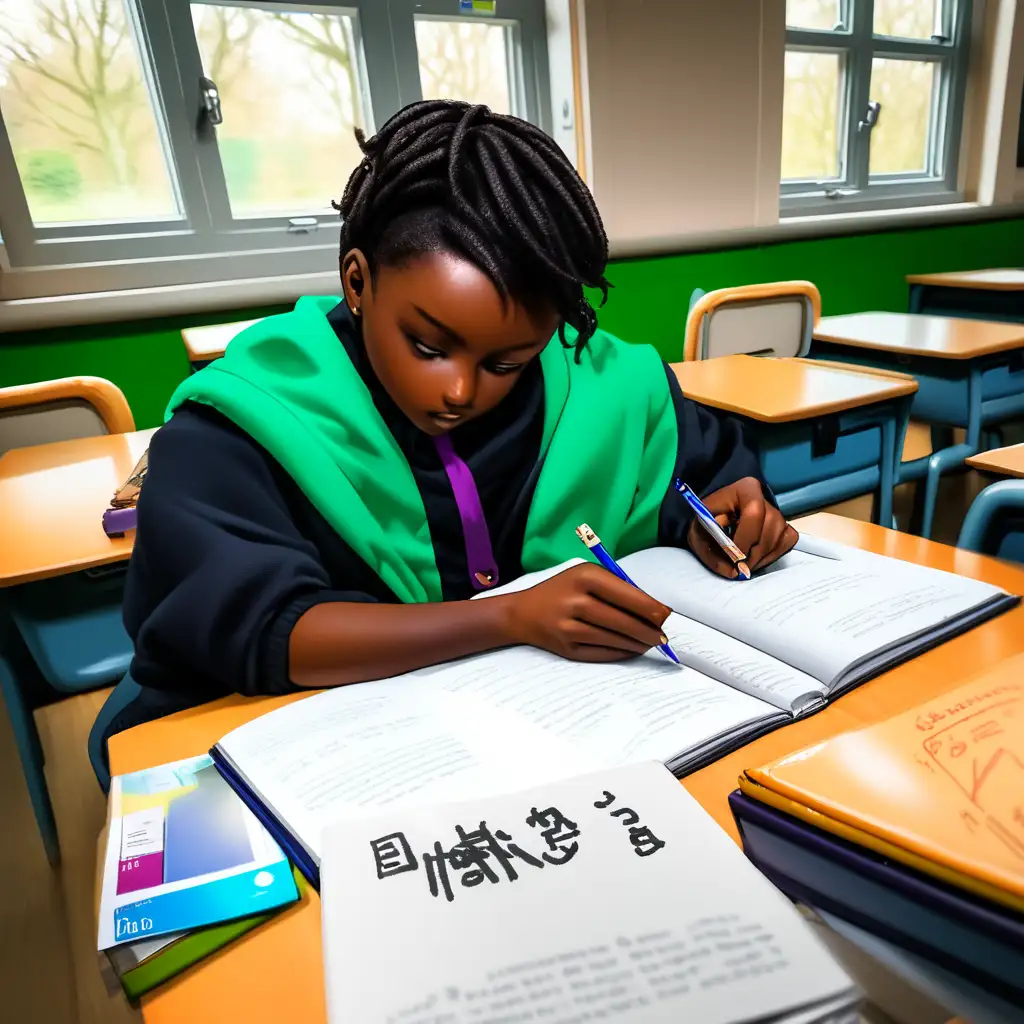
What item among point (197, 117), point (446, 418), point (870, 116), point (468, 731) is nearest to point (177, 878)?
point (468, 731)

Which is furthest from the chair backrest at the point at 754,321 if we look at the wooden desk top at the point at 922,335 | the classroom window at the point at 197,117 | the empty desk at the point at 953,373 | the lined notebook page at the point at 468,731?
the lined notebook page at the point at 468,731

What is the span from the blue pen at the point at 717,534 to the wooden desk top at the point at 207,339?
1.19 meters

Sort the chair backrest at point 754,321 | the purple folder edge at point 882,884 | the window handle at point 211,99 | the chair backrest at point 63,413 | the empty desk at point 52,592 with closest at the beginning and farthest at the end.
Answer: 1. the purple folder edge at point 882,884
2. the empty desk at point 52,592
3. the chair backrest at point 63,413
4. the window handle at point 211,99
5. the chair backrest at point 754,321

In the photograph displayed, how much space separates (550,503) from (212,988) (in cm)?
55

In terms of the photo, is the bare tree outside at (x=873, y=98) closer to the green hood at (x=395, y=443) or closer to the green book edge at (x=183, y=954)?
the green hood at (x=395, y=443)

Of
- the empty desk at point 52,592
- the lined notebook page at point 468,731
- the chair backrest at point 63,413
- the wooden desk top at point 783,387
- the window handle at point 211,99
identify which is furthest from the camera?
the window handle at point 211,99

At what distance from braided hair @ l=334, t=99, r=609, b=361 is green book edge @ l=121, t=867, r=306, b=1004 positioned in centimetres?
49

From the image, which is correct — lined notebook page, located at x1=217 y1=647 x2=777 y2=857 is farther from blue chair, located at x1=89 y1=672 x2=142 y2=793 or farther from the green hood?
blue chair, located at x1=89 y1=672 x2=142 y2=793

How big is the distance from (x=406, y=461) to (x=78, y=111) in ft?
6.45

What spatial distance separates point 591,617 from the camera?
62 centimetres

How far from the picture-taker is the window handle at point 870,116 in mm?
3338

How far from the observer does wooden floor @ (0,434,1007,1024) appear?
3.39 ft

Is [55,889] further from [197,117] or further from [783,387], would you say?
[197,117]

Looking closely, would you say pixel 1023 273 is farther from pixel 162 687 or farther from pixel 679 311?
pixel 162 687
